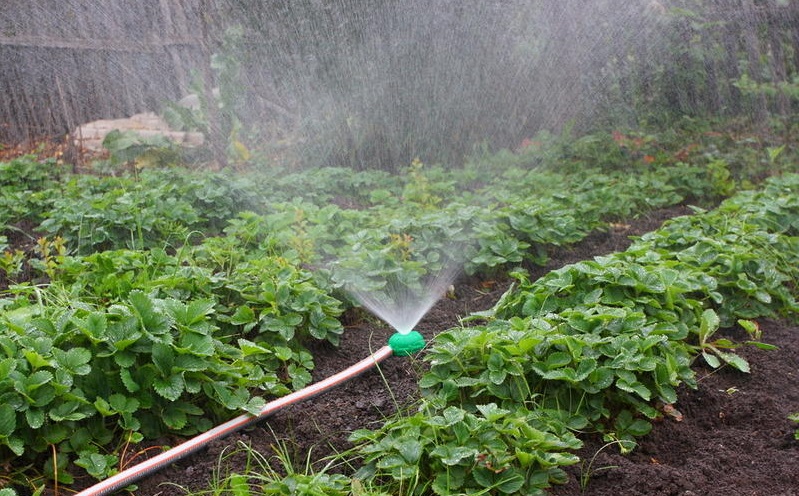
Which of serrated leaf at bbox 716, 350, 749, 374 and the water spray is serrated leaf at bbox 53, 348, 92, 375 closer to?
the water spray

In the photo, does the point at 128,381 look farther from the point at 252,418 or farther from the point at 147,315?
the point at 252,418

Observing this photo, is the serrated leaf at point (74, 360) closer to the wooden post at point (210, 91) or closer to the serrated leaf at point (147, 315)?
the serrated leaf at point (147, 315)

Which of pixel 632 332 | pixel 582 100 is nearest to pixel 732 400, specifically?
pixel 632 332

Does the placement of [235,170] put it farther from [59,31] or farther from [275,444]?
[275,444]

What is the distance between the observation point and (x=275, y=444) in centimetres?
279

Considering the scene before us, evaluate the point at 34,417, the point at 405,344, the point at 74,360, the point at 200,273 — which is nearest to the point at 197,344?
the point at 74,360

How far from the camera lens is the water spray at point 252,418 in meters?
2.50

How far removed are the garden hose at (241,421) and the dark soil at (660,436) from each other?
31mm

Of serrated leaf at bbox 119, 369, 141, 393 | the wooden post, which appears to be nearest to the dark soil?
serrated leaf at bbox 119, 369, 141, 393

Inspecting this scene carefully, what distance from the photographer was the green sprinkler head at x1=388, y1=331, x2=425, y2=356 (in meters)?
3.41

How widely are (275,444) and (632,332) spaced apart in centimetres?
131

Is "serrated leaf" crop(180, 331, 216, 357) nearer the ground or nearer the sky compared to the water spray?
nearer the sky

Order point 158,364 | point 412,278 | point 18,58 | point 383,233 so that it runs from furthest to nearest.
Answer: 1. point 18,58
2. point 383,233
3. point 412,278
4. point 158,364

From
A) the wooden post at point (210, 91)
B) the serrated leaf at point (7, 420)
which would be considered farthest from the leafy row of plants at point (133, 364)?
the wooden post at point (210, 91)
